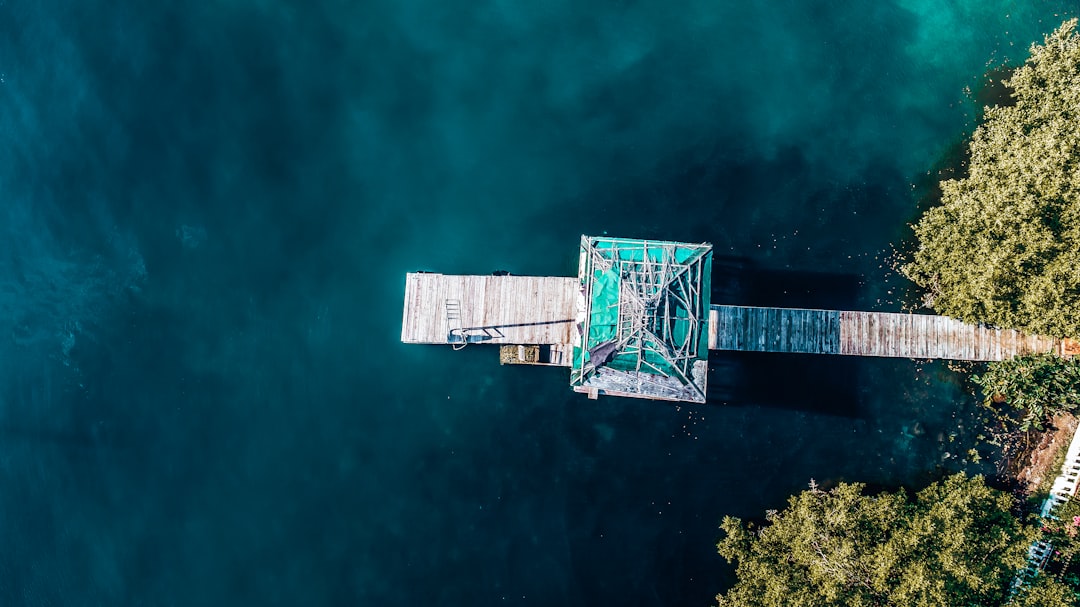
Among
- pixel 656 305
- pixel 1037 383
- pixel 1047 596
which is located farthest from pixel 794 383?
pixel 1047 596

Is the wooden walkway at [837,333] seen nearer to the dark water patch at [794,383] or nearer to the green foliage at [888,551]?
the dark water patch at [794,383]

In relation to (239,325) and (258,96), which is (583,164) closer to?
(258,96)

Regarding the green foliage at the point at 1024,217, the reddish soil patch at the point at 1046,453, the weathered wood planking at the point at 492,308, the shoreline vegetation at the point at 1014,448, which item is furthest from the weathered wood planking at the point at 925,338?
the weathered wood planking at the point at 492,308

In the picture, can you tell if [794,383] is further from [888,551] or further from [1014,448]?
[1014,448]

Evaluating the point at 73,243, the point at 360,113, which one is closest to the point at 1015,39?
the point at 360,113

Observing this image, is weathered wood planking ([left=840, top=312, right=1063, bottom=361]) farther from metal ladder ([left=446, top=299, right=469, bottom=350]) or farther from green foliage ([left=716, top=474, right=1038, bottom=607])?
metal ladder ([left=446, top=299, right=469, bottom=350])

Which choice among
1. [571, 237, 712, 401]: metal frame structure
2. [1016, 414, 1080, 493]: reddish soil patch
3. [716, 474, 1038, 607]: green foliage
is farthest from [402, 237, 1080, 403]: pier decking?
[716, 474, 1038, 607]: green foliage
